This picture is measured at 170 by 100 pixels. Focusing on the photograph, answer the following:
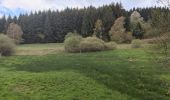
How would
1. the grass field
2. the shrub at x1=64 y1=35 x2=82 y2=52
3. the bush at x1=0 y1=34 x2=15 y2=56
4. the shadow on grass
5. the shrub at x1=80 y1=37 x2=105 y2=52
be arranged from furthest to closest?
the shrub at x1=64 y1=35 x2=82 y2=52
the shrub at x1=80 y1=37 x2=105 y2=52
the bush at x1=0 y1=34 x2=15 y2=56
the shadow on grass
the grass field

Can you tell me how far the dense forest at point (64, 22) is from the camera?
423ft

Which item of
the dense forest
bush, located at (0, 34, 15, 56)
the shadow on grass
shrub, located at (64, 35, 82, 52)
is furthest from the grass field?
the dense forest

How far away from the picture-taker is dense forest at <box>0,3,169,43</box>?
129000 mm

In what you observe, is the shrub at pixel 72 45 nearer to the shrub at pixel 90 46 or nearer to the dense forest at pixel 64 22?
the shrub at pixel 90 46

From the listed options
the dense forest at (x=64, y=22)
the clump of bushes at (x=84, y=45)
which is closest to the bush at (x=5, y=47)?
the clump of bushes at (x=84, y=45)

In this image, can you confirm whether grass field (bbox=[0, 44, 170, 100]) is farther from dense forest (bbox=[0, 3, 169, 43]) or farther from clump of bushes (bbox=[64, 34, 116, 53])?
dense forest (bbox=[0, 3, 169, 43])

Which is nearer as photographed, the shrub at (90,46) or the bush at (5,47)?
the bush at (5,47)

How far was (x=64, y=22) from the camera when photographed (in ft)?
437

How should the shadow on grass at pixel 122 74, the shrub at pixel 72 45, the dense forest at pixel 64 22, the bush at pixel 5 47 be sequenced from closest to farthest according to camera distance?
the shadow on grass at pixel 122 74, the bush at pixel 5 47, the shrub at pixel 72 45, the dense forest at pixel 64 22

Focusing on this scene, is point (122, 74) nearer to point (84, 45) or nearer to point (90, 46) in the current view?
point (90, 46)

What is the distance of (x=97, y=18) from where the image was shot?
130125mm

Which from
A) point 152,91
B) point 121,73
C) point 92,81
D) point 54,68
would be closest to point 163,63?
point 152,91

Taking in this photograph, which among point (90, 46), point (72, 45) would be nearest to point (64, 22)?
point (72, 45)

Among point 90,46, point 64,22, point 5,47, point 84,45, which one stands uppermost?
point 64,22
